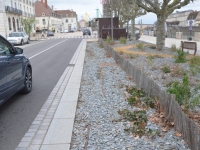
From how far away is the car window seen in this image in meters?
5.09

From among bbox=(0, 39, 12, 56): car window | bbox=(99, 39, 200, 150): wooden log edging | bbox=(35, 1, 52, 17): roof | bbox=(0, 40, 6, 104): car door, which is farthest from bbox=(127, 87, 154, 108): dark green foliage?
bbox=(35, 1, 52, 17): roof

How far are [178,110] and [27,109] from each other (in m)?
3.37

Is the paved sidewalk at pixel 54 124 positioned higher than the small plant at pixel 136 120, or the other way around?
the small plant at pixel 136 120

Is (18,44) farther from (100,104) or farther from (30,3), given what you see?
(30,3)

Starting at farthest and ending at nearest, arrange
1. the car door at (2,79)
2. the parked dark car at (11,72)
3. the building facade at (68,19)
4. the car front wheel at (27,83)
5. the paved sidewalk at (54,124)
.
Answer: the building facade at (68,19) → the car front wheel at (27,83) → the parked dark car at (11,72) → the car door at (2,79) → the paved sidewalk at (54,124)

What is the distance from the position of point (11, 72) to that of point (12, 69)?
10 cm

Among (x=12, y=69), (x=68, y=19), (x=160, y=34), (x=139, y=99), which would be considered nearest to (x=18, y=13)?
(x=160, y=34)

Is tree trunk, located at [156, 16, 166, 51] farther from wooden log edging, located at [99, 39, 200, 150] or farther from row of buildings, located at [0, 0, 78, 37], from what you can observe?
row of buildings, located at [0, 0, 78, 37]

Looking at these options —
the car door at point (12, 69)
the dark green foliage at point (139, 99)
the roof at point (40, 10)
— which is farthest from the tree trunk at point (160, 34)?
the roof at point (40, 10)

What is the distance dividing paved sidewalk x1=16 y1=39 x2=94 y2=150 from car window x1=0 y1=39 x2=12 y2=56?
1.47m

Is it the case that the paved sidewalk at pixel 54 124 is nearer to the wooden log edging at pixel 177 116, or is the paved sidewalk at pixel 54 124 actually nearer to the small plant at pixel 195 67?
the wooden log edging at pixel 177 116

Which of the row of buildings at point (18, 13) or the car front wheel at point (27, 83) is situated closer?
the car front wheel at point (27, 83)

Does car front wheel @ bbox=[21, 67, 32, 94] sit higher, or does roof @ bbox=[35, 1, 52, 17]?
roof @ bbox=[35, 1, 52, 17]

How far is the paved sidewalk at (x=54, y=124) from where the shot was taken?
3564 millimetres
